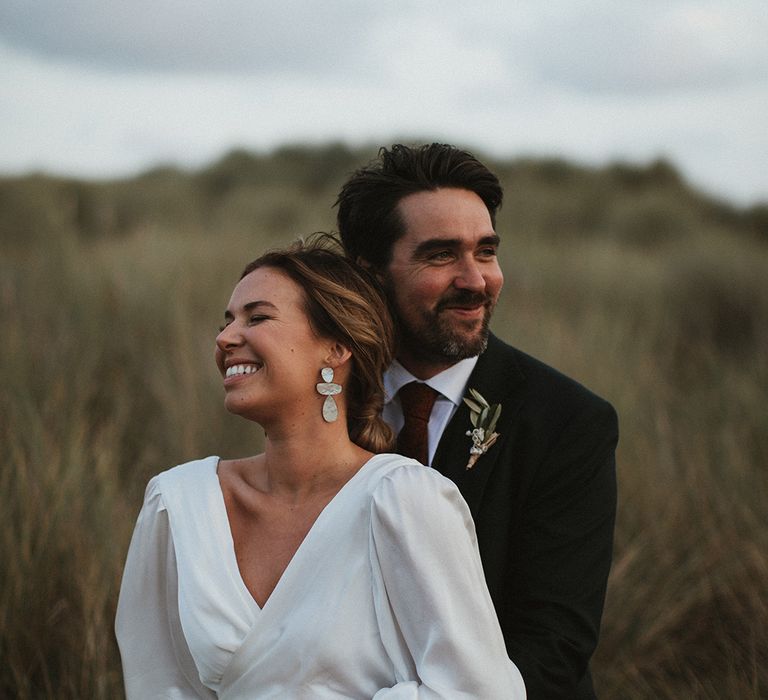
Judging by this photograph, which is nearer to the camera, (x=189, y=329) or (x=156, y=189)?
(x=189, y=329)

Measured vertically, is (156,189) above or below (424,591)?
above

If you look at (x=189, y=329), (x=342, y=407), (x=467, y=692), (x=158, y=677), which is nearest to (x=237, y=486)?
(x=342, y=407)

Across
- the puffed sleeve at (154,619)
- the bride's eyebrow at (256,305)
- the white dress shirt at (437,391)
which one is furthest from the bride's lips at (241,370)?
the white dress shirt at (437,391)

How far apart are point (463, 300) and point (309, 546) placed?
108 cm

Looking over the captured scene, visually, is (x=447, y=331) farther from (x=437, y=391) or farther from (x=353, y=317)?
(x=353, y=317)

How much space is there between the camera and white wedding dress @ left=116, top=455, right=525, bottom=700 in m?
2.15

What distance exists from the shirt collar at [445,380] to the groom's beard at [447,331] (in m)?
0.07

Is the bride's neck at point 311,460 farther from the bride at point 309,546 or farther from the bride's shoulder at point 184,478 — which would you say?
the bride's shoulder at point 184,478

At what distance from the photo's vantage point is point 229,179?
950 inches

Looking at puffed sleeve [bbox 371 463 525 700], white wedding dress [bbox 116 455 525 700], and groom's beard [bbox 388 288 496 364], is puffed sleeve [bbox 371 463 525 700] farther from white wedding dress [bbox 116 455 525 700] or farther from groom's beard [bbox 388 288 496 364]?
groom's beard [bbox 388 288 496 364]

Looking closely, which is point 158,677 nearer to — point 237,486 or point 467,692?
point 237,486

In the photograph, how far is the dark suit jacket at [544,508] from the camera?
283 centimetres

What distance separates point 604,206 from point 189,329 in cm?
1419

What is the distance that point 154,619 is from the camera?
2602 mm
